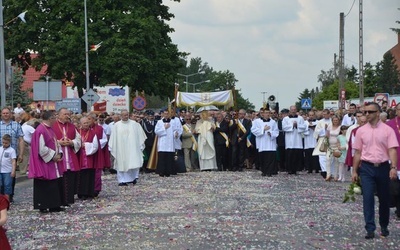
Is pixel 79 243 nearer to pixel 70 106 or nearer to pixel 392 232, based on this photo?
pixel 392 232

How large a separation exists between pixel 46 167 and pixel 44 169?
2.3 inches

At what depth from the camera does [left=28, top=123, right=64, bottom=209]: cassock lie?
14977 mm

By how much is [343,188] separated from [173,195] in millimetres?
4406

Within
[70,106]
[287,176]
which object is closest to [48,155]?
Answer: [287,176]

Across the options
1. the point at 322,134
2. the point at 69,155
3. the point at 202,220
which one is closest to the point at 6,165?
the point at 69,155

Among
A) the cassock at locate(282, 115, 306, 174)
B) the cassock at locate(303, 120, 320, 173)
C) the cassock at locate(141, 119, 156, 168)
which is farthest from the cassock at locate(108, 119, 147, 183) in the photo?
the cassock at locate(303, 120, 320, 173)

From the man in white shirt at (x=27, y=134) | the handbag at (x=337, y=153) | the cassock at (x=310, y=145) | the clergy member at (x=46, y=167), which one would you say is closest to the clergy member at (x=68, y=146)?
Answer: the clergy member at (x=46, y=167)

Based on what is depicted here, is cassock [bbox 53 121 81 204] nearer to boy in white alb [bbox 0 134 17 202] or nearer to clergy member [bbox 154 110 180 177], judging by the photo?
boy in white alb [bbox 0 134 17 202]

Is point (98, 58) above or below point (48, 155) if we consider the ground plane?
above

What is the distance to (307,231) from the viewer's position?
40.2 feet

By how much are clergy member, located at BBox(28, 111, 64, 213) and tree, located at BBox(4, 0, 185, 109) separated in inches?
1313

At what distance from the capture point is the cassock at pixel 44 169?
15.0 metres

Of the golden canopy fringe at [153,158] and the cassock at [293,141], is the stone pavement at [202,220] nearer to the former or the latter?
the cassock at [293,141]

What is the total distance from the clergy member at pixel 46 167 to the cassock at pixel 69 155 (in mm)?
934
